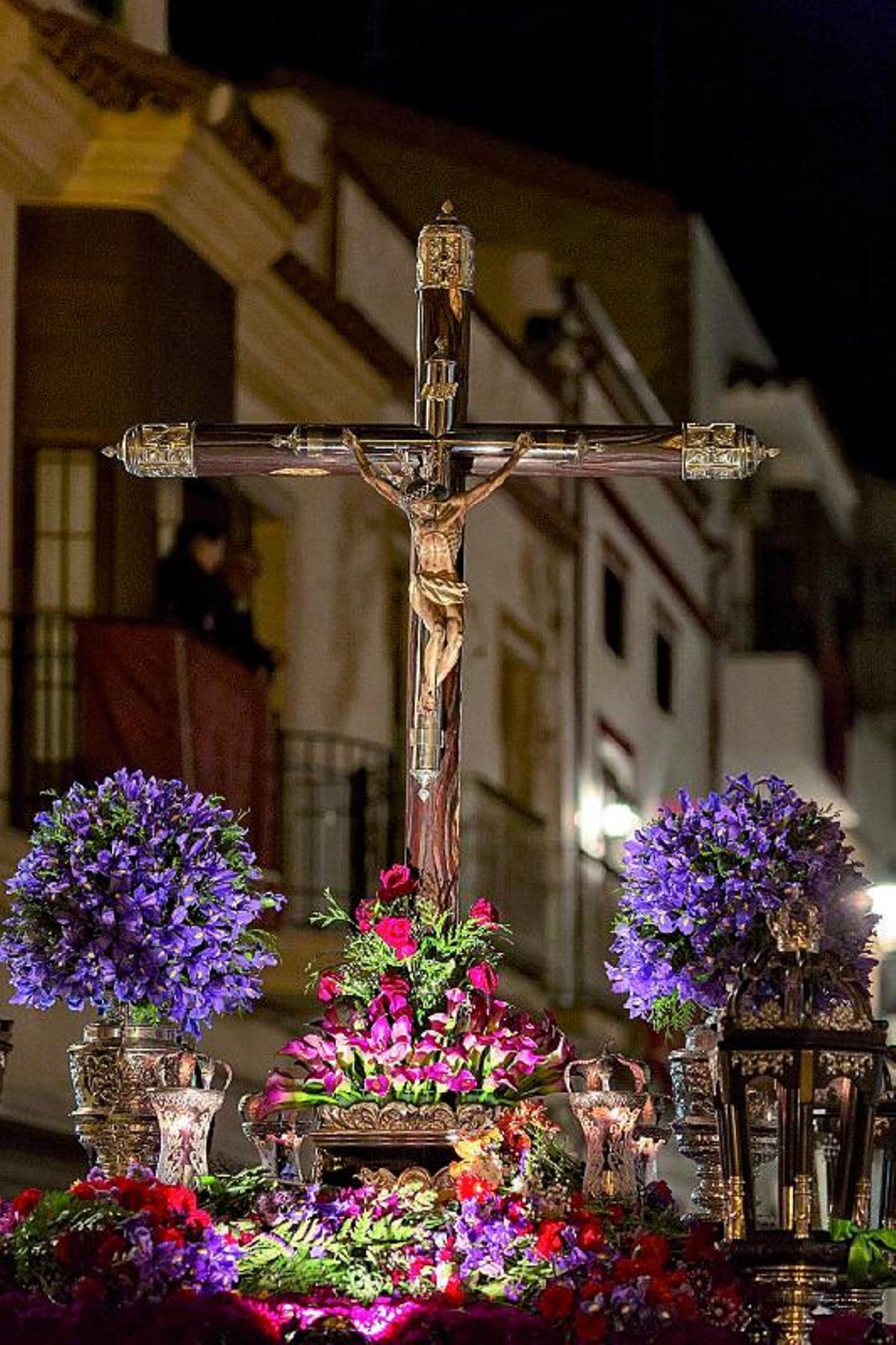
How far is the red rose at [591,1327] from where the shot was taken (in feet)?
21.7

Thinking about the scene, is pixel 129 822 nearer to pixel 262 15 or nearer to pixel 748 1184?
pixel 748 1184

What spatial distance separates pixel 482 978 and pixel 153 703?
7.05 meters

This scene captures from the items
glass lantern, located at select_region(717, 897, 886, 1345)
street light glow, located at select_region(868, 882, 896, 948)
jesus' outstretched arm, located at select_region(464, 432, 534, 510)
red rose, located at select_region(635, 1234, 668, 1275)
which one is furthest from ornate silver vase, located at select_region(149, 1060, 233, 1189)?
street light glow, located at select_region(868, 882, 896, 948)

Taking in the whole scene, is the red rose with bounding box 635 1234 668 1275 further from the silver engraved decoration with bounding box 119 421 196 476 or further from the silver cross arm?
the silver engraved decoration with bounding box 119 421 196 476

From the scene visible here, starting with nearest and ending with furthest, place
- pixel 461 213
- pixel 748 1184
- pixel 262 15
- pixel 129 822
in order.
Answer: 1. pixel 748 1184
2. pixel 129 822
3. pixel 262 15
4. pixel 461 213

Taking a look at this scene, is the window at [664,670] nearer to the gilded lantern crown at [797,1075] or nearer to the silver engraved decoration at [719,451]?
the silver engraved decoration at [719,451]

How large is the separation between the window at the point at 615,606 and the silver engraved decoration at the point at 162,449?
1400 cm

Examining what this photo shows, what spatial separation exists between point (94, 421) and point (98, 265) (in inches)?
26.0

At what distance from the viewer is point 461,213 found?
838 inches

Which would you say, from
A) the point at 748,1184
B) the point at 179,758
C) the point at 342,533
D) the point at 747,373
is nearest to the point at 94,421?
the point at 179,758

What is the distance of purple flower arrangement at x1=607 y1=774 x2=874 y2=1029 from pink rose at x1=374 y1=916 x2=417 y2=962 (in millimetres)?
486

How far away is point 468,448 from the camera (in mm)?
8422

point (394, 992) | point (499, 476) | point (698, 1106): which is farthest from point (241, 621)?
point (698, 1106)

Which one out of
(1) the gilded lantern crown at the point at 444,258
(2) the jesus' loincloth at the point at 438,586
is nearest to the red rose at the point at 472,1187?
(2) the jesus' loincloth at the point at 438,586
